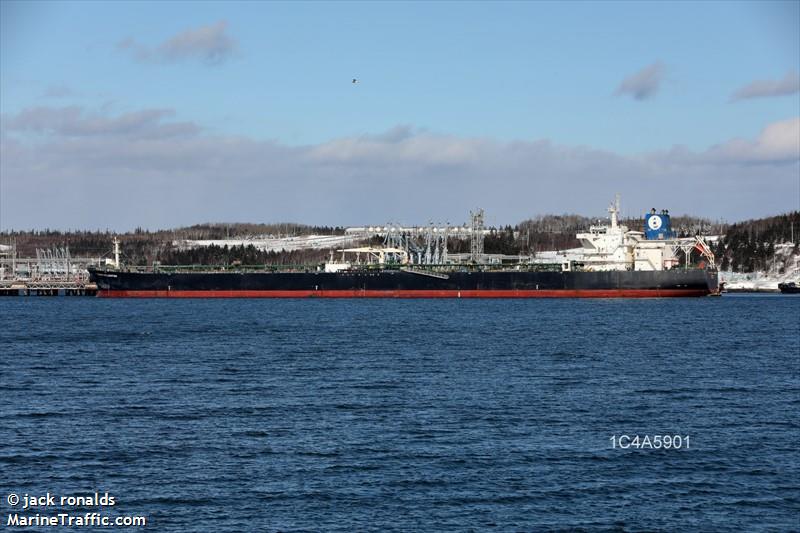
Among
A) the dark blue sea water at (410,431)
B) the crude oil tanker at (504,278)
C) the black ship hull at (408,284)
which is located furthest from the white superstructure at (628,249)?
the dark blue sea water at (410,431)

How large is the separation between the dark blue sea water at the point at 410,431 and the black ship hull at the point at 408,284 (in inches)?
1486

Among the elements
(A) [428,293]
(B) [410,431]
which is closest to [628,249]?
(A) [428,293]

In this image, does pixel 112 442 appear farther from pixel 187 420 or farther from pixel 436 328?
pixel 436 328

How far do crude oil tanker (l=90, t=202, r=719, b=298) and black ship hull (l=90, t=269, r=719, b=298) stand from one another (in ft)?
0.28

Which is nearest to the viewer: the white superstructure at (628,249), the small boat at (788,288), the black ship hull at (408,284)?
the black ship hull at (408,284)

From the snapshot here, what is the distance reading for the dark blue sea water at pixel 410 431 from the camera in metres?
17.8

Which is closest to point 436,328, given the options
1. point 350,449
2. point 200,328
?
point 200,328

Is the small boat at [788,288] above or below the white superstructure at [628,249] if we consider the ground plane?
below

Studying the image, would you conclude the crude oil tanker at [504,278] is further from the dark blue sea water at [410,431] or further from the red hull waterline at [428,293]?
the dark blue sea water at [410,431]

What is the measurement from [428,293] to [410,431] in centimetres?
6891

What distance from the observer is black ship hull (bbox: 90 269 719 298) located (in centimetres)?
8625

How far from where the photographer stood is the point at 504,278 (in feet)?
294

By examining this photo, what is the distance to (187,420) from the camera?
25.9m

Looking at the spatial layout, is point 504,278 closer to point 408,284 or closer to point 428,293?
point 428,293
